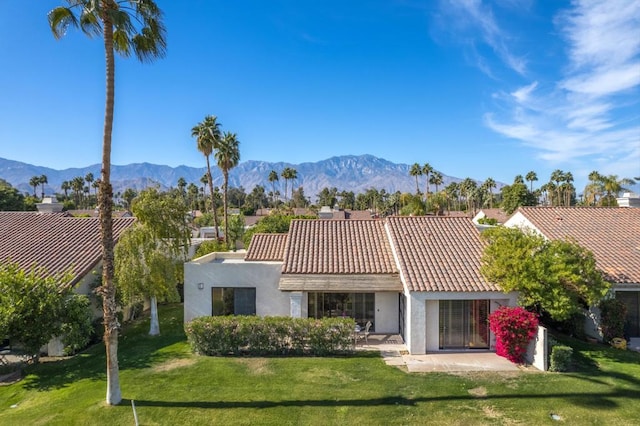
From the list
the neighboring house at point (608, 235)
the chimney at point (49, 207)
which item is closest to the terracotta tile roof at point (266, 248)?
the neighboring house at point (608, 235)

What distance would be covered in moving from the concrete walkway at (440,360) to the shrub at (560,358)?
1300 millimetres

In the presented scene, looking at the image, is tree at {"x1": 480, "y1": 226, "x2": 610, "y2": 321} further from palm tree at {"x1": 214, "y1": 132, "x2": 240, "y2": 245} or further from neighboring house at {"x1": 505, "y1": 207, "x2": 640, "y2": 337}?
palm tree at {"x1": 214, "y1": 132, "x2": 240, "y2": 245}

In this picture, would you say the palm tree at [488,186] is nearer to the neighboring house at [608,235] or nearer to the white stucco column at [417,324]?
the neighboring house at [608,235]

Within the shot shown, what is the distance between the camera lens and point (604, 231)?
24109 mm

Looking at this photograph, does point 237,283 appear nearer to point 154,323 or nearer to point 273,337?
point 154,323

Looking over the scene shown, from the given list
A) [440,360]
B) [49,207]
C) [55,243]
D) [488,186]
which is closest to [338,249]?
[440,360]

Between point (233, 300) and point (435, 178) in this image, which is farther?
point (435, 178)

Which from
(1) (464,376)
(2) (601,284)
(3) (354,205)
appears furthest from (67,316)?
(3) (354,205)

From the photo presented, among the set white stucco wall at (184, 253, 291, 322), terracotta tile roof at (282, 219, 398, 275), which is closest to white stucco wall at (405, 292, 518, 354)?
terracotta tile roof at (282, 219, 398, 275)

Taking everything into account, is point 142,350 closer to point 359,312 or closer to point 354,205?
point 359,312

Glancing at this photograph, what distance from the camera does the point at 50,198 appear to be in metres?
32.1

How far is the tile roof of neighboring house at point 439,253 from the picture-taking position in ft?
59.4

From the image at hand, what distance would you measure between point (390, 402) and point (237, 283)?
11357 mm

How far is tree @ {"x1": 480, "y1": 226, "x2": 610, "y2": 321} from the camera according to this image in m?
16.5
